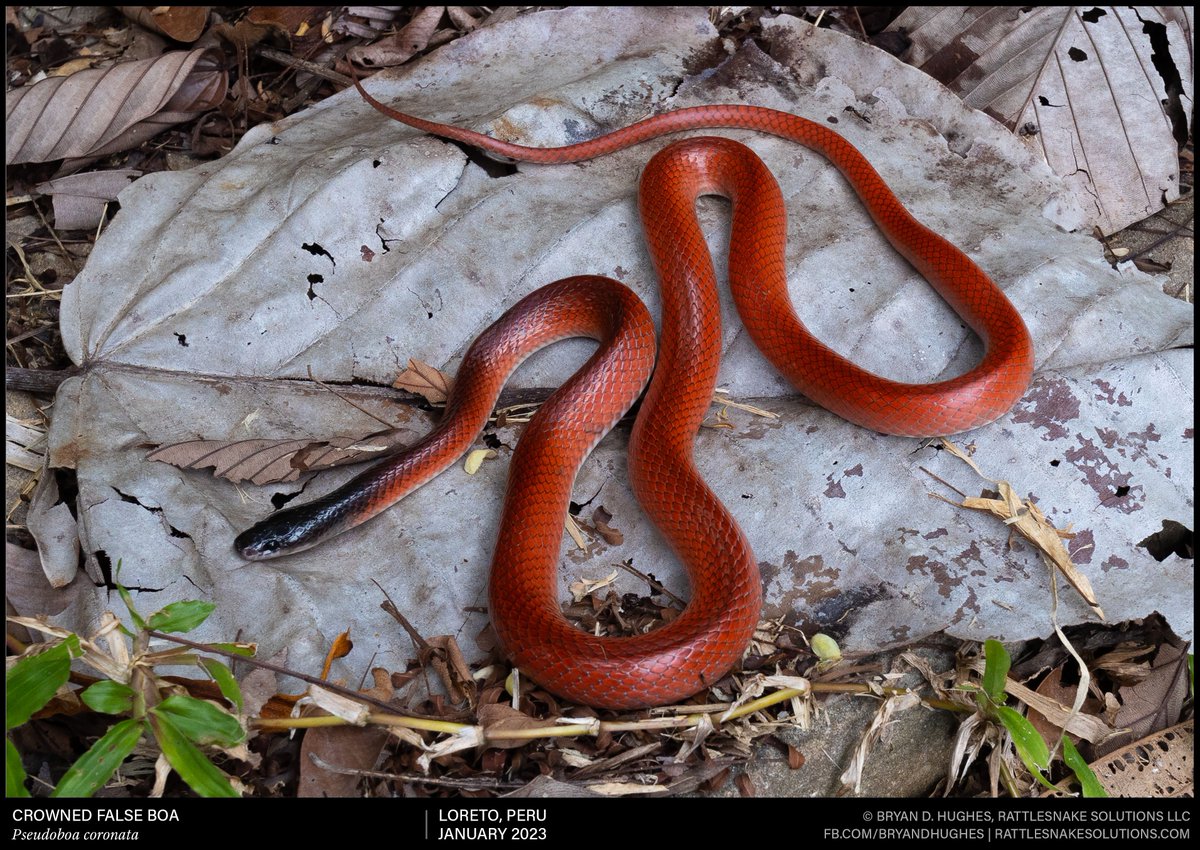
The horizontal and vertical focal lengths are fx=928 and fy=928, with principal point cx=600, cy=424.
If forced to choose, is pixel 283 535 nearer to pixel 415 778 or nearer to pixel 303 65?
pixel 415 778

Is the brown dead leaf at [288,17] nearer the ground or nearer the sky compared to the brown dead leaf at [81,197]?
nearer the sky

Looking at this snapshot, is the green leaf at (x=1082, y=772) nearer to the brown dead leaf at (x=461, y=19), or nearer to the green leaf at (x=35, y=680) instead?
the green leaf at (x=35, y=680)

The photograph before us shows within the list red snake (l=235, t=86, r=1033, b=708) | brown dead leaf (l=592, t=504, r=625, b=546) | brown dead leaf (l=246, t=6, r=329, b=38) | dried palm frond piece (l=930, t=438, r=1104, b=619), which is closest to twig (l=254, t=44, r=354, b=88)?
brown dead leaf (l=246, t=6, r=329, b=38)

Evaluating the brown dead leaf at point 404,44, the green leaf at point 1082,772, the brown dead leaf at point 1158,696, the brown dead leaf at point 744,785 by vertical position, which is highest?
the brown dead leaf at point 404,44

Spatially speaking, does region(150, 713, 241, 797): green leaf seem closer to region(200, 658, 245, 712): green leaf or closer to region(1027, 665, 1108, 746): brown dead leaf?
region(200, 658, 245, 712): green leaf

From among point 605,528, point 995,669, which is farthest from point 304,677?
point 995,669

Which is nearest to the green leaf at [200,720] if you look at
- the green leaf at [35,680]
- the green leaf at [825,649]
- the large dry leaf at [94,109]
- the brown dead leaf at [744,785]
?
the green leaf at [35,680]
